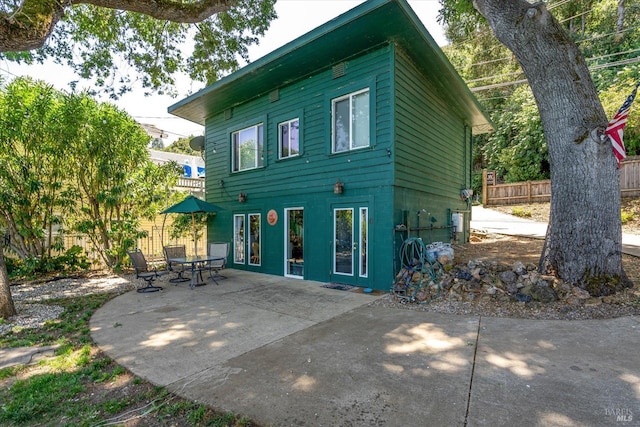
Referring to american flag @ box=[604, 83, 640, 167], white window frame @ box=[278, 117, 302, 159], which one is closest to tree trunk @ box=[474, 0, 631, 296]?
american flag @ box=[604, 83, 640, 167]

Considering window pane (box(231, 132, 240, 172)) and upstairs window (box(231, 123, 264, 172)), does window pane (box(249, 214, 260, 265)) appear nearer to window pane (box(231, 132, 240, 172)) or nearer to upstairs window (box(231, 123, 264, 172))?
upstairs window (box(231, 123, 264, 172))

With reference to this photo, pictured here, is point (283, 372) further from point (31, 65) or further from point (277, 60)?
point (31, 65)

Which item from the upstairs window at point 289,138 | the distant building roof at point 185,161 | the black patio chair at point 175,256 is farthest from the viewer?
the distant building roof at point 185,161

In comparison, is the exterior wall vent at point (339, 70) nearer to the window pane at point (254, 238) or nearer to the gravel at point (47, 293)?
the window pane at point (254, 238)

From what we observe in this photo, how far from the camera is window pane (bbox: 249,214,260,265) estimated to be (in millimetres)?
9316

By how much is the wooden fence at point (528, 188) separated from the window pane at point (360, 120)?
14.9 meters

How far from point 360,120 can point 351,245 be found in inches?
108

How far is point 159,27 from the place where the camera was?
9195 mm

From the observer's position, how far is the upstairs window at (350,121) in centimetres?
698

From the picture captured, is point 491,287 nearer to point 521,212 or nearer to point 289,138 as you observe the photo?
point 289,138

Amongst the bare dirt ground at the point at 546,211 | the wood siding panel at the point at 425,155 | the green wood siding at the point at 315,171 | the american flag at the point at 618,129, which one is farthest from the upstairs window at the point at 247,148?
the bare dirt ground at the point at 546,211

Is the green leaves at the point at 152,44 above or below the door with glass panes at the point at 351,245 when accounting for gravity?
above

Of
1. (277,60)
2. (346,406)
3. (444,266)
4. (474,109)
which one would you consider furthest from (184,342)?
(474,109)

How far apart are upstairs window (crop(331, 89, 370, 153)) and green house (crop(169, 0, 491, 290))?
1.0 inches
